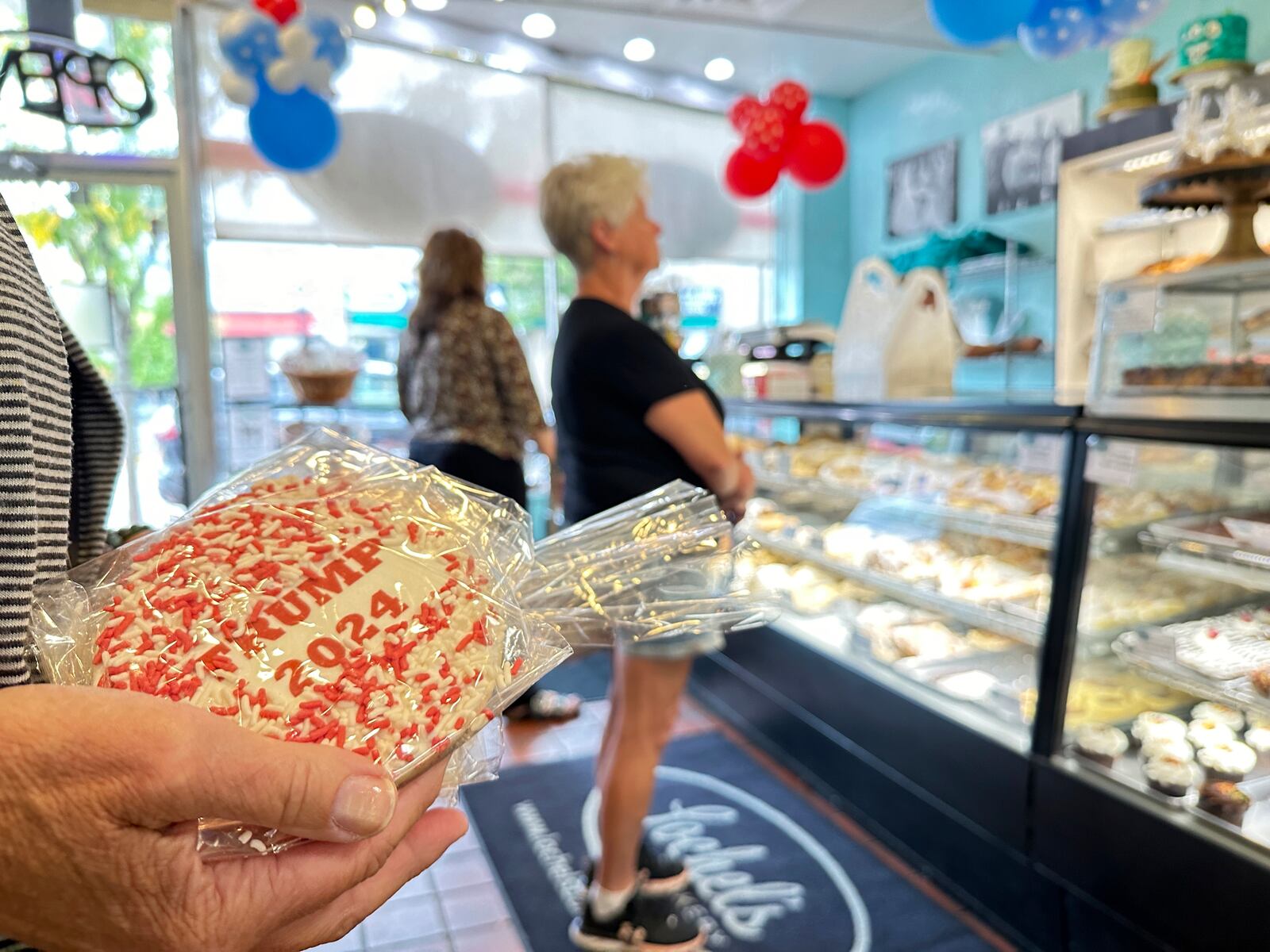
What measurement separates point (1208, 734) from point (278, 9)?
435 centimetres

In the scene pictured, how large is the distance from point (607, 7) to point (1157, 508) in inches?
166

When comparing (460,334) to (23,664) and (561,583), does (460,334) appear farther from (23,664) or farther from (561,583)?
(23,664)

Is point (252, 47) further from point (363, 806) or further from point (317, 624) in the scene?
point (363, 806)

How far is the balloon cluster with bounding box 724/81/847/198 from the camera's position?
469 centimetres

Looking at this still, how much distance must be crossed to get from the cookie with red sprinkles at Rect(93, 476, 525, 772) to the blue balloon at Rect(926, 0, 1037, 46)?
3362mm

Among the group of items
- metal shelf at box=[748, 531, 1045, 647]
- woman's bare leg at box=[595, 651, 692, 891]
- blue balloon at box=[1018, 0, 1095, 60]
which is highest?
blue balloon at box=[1018, 0, 1095, 60]

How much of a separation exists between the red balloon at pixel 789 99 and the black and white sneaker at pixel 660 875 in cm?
388

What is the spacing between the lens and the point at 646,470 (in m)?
2.01

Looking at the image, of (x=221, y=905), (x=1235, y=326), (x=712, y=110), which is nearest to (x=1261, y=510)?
(x=1235, y=326)

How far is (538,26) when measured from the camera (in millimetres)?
5293

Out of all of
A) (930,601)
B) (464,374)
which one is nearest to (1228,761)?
(930,601)

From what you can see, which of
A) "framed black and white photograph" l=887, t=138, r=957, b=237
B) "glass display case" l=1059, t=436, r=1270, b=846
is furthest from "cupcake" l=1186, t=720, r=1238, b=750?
"framed black and white photograph" l=887, t=138, r=957, b=237

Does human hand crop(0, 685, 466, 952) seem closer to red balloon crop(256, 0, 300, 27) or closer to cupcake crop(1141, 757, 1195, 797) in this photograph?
cupcake crop(1141, 757, 1195, 797)

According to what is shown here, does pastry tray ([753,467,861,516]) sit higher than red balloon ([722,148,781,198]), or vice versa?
red balloon ([722,148,781,198])
